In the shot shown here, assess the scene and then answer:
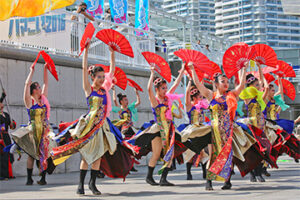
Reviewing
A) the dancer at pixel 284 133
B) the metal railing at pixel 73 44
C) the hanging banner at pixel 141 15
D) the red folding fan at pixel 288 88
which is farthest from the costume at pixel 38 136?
the hanging banner at pixel 141 15

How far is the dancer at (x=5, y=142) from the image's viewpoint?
420 inches

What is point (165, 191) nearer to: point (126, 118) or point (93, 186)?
point (93, 186)

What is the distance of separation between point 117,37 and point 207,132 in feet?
6.24

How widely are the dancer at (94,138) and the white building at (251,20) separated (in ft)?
121

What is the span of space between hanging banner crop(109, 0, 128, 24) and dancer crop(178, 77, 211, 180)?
629cm

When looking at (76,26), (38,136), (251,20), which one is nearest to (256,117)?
(38,136)

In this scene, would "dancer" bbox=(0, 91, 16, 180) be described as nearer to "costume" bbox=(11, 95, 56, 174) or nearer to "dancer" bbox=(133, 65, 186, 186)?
"costume" bbox=(11, 95, 56, 174)

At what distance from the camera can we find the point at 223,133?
8078 mm

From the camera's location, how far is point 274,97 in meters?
11.8

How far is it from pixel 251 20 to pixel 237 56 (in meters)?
37.3

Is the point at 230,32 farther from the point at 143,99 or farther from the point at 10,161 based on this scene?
the point at 10,161

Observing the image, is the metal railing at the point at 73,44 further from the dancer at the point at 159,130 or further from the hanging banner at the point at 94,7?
the dancer at the point at 159,130

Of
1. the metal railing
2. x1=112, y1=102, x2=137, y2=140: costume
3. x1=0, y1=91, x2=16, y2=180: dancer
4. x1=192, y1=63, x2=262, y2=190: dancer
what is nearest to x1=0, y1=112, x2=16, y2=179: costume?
x1=0, y1=91, x2=16, y2=180: dancer

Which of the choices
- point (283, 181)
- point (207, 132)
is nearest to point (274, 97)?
point (283, 181)
